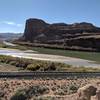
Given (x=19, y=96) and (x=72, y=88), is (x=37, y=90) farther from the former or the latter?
(x=72, y=88)

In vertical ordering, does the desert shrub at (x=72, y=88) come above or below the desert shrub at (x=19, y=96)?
above

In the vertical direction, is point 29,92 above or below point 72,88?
below

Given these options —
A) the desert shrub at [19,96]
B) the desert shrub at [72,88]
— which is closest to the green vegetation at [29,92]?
the desert shrub at [19,96]

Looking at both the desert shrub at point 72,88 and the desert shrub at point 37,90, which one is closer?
the desert shrub at point 37,90

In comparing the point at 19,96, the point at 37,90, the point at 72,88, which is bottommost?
the point at 19,96

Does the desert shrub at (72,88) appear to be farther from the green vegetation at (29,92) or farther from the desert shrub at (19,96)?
the desert shrub at (19,96)

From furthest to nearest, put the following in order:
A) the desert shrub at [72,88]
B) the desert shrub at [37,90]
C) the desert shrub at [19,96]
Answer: the desert shrub at [72,88], the desert shrub at [37,90], the desert shrub at [19,96]

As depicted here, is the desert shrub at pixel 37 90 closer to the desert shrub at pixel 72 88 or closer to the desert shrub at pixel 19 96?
the desert shrub at pixel 19 96

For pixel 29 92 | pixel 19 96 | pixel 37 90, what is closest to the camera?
pixel 19 96

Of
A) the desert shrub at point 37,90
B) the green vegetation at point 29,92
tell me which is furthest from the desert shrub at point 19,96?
the desert shrub at point 37,90

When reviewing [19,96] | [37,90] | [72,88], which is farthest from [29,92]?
[72,88]

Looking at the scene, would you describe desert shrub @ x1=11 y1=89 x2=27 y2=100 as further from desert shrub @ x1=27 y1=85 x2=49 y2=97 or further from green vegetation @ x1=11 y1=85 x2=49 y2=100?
desert shrub @ x1=27 y1=85 x2=49 y2=97

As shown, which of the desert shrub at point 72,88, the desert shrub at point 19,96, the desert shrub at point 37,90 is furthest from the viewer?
the desert shrub at point 72,88

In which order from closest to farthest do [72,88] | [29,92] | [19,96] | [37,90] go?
1. [19,96]
2. [29,92]
3. [37,90]
4. [72,88]
